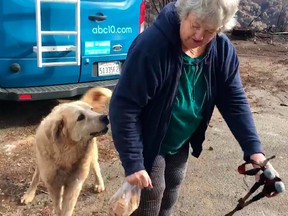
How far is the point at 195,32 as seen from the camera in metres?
1.83

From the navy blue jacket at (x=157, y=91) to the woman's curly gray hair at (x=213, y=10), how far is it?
146mm

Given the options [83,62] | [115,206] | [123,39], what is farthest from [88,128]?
[123,39]

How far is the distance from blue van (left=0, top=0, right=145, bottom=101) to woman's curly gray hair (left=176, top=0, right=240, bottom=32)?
2.72 meters

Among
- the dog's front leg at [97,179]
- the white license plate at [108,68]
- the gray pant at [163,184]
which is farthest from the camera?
the white license plate at [108,68]

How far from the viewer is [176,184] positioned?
8.21 ft

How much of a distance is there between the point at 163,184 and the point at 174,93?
58cm

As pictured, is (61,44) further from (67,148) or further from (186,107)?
(186,107)

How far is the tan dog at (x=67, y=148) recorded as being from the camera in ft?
9.51

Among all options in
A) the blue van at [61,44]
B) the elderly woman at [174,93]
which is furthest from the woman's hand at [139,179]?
the blue van at [61,44]

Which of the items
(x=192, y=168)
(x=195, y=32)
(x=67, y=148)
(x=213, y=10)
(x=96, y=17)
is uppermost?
(x=213, y=10)

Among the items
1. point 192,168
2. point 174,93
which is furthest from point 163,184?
point 192,168

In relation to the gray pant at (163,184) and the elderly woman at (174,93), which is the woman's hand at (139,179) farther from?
the gray pant at (163,184)

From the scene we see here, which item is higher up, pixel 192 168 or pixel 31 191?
pixel 31 191

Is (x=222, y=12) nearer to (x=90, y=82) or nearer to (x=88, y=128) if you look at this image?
(x=88, y=128)
